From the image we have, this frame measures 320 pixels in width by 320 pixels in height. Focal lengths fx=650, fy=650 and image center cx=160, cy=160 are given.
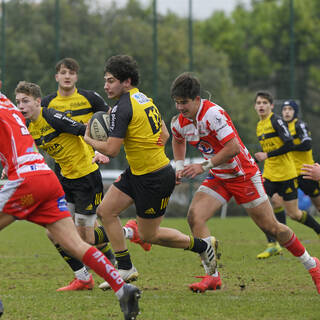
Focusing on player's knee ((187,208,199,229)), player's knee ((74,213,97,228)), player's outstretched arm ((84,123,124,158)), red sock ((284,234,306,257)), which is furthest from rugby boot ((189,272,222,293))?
player's outstretched arm ((84,123,124,158))

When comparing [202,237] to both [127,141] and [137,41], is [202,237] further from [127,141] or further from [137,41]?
[137,41]

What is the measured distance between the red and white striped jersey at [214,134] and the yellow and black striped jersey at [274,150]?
332cm

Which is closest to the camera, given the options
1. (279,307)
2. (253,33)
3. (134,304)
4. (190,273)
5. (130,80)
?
(134,304)

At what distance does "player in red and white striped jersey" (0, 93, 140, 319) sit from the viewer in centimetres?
454

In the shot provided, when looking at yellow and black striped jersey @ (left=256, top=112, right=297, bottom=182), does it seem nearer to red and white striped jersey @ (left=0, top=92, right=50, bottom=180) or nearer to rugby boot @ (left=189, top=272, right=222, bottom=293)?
rugby boot @ (left=189, top=272, right=222, bottom=293)

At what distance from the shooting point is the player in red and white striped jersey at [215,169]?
5840 millimetres

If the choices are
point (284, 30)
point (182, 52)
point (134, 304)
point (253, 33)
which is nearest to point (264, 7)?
point (253, 33)

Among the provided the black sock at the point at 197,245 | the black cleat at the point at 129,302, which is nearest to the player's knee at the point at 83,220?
the black sock at the point at 197,245

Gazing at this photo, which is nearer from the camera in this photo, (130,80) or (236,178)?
(130,80)

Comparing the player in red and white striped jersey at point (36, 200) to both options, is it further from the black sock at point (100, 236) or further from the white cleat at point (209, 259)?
the black sock at point (100, 236)

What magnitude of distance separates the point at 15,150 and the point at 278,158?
5849 mm

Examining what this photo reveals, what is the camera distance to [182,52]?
946 inches

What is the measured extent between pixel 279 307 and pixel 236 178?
1391 millimetres

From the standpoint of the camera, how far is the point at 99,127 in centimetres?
578
